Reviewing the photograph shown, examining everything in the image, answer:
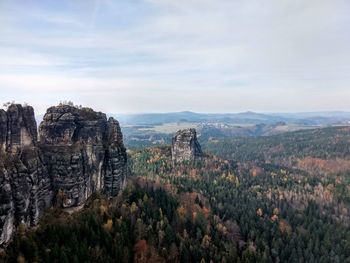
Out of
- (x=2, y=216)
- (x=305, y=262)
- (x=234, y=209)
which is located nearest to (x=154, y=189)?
(x=234, y=209)

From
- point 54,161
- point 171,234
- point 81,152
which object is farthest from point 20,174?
point 171,234

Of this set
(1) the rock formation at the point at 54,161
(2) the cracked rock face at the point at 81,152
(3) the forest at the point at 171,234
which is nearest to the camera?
(1) the rock formation at the point at 54,161

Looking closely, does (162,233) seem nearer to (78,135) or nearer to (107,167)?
(107,167)

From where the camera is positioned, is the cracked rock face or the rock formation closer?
the rock formation

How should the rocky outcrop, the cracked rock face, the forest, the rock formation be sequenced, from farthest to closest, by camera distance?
the cracked rock face < the forest < the rock formation < the rocky outcrop

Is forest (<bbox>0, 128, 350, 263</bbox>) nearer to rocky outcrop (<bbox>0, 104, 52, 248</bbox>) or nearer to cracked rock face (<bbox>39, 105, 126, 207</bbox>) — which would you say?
rocky outcrop (<bbox>0, 104, 52, 248</bbox>)

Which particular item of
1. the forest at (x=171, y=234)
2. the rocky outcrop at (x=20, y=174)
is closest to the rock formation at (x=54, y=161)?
the rocky outcrop at (x=20, y=174)

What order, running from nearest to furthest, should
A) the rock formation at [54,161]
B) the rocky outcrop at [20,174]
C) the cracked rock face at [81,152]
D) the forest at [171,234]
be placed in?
the rocky outcrop at [20,174]
the rock formation at [54,161]
the forest at [171,234]
the cracked rock face at [81,152]

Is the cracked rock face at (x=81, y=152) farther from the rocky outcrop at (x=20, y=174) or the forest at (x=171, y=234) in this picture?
the forest at (x=171, y=234)

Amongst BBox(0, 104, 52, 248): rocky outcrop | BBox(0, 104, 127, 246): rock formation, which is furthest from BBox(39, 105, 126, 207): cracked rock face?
BBox(0, 104, 52, 248): rocky outcrop
